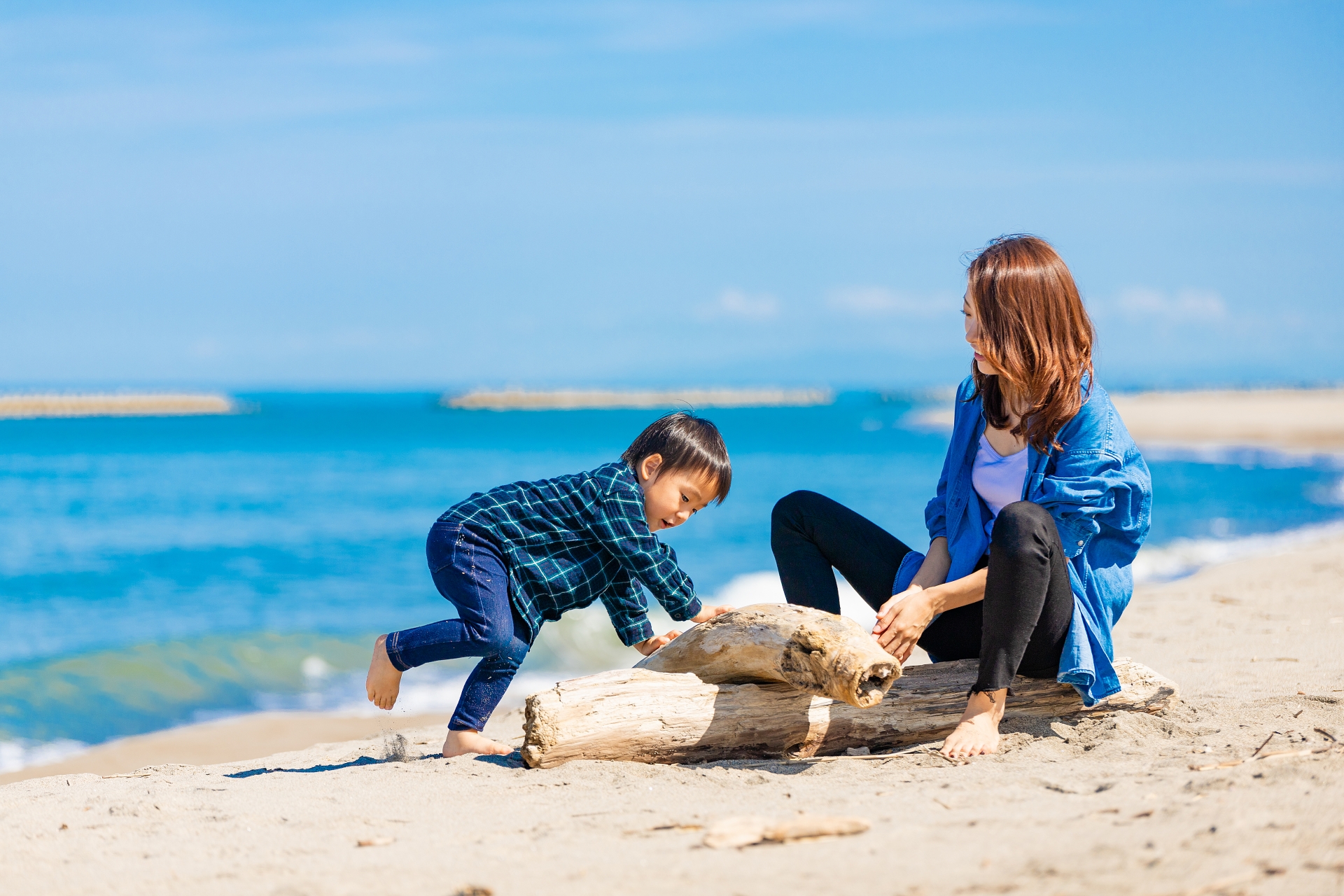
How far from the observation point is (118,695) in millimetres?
6766

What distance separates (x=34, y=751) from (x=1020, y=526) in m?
5.36

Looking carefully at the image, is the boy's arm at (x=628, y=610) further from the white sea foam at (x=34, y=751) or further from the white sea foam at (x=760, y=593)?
the white sea foam at (x=760, y=593)

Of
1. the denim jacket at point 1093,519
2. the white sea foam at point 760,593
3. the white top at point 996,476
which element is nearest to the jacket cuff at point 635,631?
the denim jacket at point 1093,519

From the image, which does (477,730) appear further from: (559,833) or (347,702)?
(347,702)

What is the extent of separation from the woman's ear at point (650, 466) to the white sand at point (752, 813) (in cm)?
102

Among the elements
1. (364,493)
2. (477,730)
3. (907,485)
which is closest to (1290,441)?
(907,485)

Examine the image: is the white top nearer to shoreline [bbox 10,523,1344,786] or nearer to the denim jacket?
the denim jacket

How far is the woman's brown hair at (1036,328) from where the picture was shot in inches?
125

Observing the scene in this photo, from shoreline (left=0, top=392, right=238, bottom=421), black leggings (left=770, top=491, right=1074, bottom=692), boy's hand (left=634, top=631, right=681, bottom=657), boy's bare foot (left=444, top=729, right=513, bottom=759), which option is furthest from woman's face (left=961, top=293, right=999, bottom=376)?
shoreline (left=0, top=392, right=238, bottom=421)

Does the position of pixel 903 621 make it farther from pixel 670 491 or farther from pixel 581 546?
pixel 581 546

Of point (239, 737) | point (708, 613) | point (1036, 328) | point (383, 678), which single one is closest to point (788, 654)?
point (708, 613)

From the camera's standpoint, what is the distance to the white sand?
211 cm

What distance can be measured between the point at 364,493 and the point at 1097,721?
18230mm

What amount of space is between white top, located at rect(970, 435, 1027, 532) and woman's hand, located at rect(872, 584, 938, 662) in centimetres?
36
